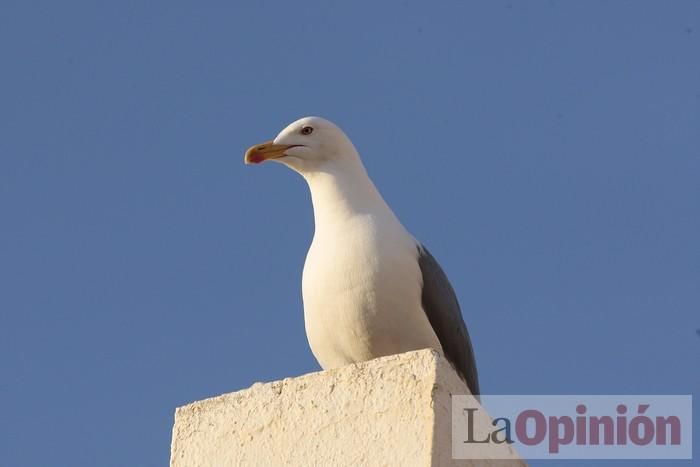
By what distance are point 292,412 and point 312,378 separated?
0.16 meters

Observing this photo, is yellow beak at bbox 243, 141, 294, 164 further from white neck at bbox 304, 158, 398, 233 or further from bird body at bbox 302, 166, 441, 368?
bird body at bbox 302, 166, 441, 368

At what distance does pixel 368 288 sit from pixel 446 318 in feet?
2.15

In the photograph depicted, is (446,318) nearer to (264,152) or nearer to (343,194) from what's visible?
(343,194)

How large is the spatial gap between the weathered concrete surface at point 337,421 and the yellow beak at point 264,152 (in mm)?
2659

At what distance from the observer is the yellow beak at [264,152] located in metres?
8.04


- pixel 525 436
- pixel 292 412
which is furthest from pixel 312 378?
pixel 525 436

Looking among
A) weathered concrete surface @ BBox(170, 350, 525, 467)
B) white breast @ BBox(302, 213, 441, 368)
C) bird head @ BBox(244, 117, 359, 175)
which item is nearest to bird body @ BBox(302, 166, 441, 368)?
white breast @ BBox(302, 213, 441, 368)

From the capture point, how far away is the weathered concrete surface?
496cm

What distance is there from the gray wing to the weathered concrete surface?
1862mm

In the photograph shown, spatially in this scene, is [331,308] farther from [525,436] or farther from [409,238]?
[525,436]

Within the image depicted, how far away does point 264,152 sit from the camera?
8.06 meters

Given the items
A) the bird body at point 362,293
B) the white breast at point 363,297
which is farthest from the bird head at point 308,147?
the white breast at point 363,297

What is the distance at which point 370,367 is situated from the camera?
5.25 meters

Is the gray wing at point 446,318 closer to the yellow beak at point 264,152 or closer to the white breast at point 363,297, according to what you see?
the white breast at point 363,297
